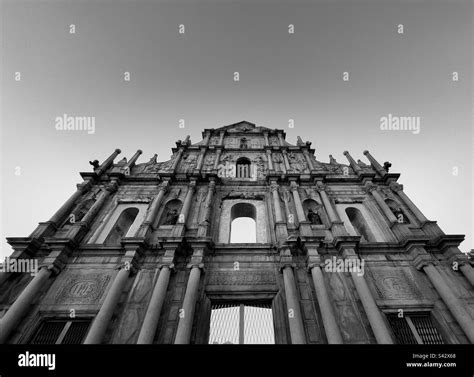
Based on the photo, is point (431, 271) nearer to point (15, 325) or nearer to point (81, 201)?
point (15, 325)

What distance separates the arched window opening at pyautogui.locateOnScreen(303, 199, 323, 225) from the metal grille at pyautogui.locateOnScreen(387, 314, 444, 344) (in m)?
4.75

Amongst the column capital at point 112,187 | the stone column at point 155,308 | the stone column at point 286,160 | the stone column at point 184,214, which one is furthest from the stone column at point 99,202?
the stone column at point 286,160

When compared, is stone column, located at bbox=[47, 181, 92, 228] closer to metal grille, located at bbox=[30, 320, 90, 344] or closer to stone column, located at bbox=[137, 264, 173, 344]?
metal grille, located at bbox=[30, 320, 90, 344]

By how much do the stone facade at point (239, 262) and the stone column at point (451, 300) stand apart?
0.03 metres

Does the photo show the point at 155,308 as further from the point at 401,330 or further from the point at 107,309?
the point at 401,330

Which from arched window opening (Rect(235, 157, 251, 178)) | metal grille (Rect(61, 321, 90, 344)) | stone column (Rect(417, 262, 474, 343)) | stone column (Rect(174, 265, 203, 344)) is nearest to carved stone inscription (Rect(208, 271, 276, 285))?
stone column (Rect(174, 265, 203, 344))

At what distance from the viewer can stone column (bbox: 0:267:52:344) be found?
7.39m

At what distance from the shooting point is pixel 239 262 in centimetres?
1008

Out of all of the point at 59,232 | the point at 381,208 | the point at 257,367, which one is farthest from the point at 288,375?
the point at 59,232

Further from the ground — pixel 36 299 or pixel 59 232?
pixel 59 232

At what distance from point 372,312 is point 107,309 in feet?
26.4

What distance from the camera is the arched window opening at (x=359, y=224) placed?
38.9ft

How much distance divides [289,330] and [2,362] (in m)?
7.35

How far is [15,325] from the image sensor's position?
770 centimetres
